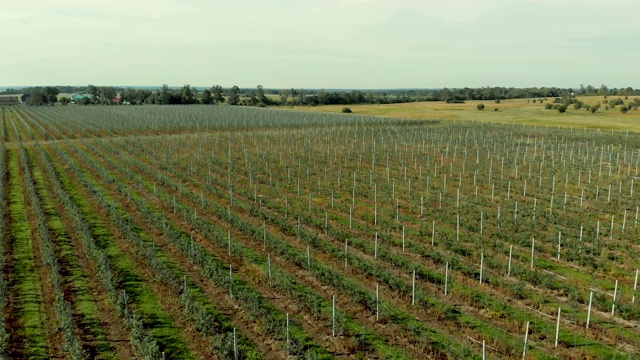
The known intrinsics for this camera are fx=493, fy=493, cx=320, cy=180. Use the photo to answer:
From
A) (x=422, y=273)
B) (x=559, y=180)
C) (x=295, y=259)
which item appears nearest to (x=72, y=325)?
(x=295, y=259)

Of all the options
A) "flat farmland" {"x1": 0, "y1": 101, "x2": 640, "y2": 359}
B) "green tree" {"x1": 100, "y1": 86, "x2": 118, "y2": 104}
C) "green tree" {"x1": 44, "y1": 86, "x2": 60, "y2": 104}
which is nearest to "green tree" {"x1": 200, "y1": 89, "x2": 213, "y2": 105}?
"green tree" {"x1": 100, "y1": 86, "x2": 118, "y2": 104}

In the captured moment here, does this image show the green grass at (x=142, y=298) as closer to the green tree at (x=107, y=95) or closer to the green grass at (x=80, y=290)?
the green grass at (x=80, y=290)

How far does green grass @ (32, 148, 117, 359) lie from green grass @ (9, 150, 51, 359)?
→ 85 cm

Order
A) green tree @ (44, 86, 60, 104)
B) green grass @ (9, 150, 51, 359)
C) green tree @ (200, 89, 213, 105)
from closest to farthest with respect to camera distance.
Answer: green grass @ (9, 150, 51, 359), green tree @ (200, 89, 213, 105), green tree @ (44, 86, 60, 104)

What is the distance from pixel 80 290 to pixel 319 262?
24.0 feet

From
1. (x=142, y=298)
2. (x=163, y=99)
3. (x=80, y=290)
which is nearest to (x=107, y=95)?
(x=163, y=99)

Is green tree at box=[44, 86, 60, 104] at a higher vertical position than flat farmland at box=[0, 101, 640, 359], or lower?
higher

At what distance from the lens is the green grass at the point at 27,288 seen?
11570 mm

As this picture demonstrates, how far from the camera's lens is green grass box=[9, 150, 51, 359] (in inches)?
456

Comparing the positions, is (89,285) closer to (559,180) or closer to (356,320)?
(356,320)

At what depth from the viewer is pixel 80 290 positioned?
14.4 metres

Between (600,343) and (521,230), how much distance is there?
8.72m

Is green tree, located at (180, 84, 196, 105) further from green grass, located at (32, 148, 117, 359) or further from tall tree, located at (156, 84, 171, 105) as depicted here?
green grass, located at (32, 148, 117, 359)

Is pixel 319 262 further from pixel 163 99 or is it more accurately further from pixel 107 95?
pixel 107 95
